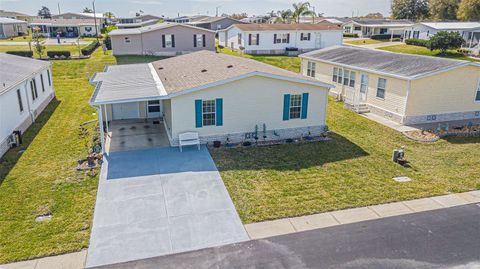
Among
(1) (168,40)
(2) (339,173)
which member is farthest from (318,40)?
(2) (339,173)

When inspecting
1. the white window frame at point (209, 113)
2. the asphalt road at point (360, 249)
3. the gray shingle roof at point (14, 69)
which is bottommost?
the asphalt road at point (360, 249)

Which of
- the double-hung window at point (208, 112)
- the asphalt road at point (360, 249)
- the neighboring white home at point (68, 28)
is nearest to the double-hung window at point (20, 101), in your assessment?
the double-hung window at point (208, 112)

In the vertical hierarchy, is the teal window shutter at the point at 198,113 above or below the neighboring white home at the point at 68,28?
below

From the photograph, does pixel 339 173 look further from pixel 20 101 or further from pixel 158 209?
pixel 20 101

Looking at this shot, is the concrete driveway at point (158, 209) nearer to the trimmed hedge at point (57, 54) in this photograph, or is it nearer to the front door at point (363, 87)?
the front door at point (363, 87)

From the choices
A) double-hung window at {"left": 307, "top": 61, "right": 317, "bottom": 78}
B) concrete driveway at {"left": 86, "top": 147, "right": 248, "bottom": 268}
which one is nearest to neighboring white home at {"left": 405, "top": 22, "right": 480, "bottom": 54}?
double-hung window at {"left": 307, "top": 61, "right": 317, "bottom": 78}

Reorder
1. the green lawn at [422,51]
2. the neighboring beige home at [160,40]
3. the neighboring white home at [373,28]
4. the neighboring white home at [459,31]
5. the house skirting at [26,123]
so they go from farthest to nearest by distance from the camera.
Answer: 1. the neighboring white home at [373,28]
2. the neighboring white home at [459,31]
3. the green lawn at [422,51]
4. the neighboring beige home at [160,40]
5. the house skirting at [26,123]
